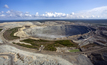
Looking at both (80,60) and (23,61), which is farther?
(80,60)

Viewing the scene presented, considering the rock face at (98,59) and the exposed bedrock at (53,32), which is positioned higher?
the exposed bedrock at (53,32)

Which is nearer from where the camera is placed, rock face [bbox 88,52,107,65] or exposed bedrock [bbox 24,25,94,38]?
rock face [bbox 88,52,107,65]

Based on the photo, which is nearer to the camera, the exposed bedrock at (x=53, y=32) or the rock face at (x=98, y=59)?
the rock face at (x=98, y=59)

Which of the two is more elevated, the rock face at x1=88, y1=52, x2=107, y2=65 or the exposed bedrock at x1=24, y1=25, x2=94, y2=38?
the exposed bedrock at x1=24, y1=25, x2=94, y2=38

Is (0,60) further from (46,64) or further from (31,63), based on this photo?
(46,64)

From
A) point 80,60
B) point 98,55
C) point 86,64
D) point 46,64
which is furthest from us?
point 98,55

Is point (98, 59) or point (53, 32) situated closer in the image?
point (98, 59)

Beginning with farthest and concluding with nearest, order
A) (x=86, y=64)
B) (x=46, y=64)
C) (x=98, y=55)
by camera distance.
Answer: (x=98, y=55), (x=86, y=64), (x=46, y=64)

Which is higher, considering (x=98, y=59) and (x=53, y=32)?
(x=53, y=32)

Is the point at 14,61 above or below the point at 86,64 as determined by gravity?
above

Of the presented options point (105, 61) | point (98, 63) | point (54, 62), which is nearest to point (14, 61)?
point (54, 62)
